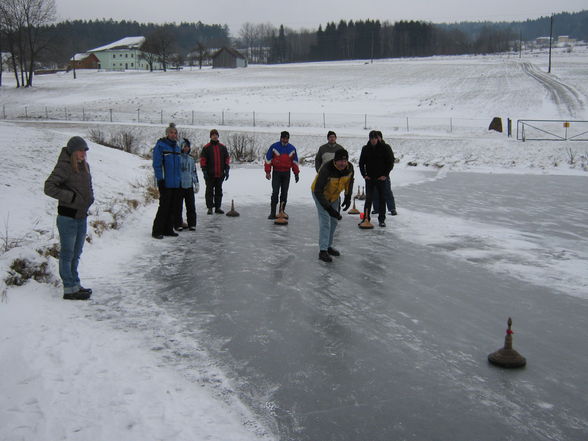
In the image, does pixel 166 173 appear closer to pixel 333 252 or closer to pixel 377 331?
pixel 333 252

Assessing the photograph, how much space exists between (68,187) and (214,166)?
251 inches

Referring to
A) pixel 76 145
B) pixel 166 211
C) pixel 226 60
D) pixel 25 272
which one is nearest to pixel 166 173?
pixel 166 211

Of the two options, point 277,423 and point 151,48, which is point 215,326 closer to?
point 277,423

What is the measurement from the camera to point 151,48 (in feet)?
346

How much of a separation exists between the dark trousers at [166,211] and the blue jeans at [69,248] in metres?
3.54

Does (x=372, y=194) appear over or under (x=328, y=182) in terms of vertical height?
under

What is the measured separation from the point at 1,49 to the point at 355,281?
8210cm

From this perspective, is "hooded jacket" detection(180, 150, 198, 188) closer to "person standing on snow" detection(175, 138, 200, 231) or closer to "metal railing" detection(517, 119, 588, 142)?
"person standing on snow" detection(175, 138, 200, 231)

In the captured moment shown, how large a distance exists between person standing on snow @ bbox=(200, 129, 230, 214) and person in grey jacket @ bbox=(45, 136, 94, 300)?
599cm

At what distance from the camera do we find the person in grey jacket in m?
6.31

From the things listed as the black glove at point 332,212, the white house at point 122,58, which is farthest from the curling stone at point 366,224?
the white house at point 122,58

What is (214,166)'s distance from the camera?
12680mm

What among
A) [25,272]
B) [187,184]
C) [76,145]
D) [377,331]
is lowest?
[377,331]

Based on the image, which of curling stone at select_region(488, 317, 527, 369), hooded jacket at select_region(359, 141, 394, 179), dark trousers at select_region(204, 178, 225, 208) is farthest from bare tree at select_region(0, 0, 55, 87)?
curling stone at select_region(488, 317, 527, 369)
